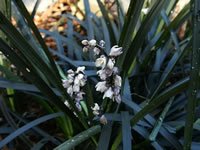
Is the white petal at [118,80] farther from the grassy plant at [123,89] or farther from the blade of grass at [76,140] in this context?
the blade of grass at [76,140]

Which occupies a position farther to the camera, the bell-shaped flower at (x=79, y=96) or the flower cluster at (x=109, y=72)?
the bell-shaped flower at (x=79, y=96)

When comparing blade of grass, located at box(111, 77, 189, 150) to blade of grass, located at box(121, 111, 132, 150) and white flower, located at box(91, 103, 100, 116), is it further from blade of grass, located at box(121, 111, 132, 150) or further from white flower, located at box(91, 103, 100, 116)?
white flower, located at box(91, 103, 100, 116)

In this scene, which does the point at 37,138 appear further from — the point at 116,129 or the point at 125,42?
the point at 125,42

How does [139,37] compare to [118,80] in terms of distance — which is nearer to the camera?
[118,80]

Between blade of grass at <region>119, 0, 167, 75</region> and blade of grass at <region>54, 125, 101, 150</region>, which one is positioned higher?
blade of grass at <region>119, 0, 167, 75</region>

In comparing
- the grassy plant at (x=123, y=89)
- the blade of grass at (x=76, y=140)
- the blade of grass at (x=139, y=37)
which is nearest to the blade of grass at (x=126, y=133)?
the grassy plant at (x=123, y=89)

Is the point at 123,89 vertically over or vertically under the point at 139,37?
under

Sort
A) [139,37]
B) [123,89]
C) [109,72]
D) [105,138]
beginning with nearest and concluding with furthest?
[109,72], [105,138], [139,37], [123,89]

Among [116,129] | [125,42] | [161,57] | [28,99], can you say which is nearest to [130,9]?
[125,42]

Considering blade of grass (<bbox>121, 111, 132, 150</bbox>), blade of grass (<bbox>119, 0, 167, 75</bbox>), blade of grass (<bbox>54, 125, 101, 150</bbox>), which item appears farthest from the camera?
blade of grass (<bbox>119, 0, 167, 75</bbox>)

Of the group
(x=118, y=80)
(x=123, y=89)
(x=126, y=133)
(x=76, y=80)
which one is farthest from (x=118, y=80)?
(x=123, y=89)

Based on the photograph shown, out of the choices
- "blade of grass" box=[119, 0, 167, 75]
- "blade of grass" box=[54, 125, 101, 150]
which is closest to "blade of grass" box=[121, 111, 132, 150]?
"blade of grass" box=[54, 125, 101, 150]

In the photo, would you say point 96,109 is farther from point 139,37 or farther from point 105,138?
point 139,37
